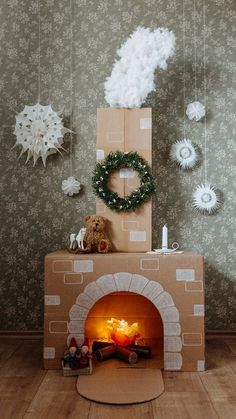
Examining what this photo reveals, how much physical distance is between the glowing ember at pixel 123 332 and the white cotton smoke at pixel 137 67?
67.1 inches

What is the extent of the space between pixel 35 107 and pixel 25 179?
0.63 metres

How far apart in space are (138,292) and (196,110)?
167 cm

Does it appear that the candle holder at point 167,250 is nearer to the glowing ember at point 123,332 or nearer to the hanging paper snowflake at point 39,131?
the glowing ember at point 123,332

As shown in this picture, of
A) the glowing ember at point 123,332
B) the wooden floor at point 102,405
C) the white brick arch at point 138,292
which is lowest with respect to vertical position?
the wooden floor at point 102,405

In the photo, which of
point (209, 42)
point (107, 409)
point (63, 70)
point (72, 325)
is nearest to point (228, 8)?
point (209, 42)

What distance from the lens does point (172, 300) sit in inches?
116

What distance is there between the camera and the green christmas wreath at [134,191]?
332 centimetres

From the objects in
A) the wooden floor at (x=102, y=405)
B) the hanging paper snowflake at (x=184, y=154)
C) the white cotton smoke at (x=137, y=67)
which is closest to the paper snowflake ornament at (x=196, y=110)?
the hanging paper snowflake at (x=184, y=154)

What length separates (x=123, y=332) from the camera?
127 inches

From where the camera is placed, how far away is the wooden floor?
2.24 metres

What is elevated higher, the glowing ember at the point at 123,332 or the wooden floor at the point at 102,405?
the glowing ember at the point at 123,332

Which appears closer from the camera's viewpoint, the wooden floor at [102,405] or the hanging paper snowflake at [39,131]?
the wooden floor at [102,405]

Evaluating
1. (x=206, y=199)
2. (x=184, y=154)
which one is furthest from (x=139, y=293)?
(x=184, y=154)

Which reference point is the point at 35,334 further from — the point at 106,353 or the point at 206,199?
the point at 206,199
